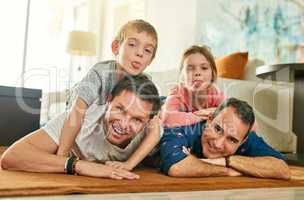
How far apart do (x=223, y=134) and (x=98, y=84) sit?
1.55 ft

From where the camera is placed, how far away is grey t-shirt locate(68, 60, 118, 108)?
3.93ft

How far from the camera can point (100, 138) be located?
1.23m

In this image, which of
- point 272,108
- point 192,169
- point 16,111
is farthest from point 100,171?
point 272,108

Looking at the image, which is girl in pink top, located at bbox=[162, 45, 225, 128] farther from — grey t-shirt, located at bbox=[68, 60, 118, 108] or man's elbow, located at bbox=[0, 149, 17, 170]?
man's elbow, located at bbox=[0, 149, 17, 170]

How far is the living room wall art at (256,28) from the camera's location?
2.59 m

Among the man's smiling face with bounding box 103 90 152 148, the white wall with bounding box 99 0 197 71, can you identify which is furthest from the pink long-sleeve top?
the white wall with bounding box 99 0 197 71

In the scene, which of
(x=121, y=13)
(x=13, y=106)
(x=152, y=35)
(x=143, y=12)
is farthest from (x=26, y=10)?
(x=152, y=35)

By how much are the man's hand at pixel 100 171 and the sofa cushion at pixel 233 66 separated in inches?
58.6

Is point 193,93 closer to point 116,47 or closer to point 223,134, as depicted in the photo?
point 223,134

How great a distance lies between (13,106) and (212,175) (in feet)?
4.69

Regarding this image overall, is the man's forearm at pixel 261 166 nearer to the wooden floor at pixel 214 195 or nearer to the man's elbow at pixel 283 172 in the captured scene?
the man's elbow at pixel 283 172

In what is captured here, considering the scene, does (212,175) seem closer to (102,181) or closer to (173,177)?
(173,177)

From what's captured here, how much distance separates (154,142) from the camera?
130cm

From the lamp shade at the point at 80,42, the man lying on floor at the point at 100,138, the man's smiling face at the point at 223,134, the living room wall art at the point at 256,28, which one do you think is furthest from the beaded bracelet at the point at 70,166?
the lamp shade at the point at 80,42
